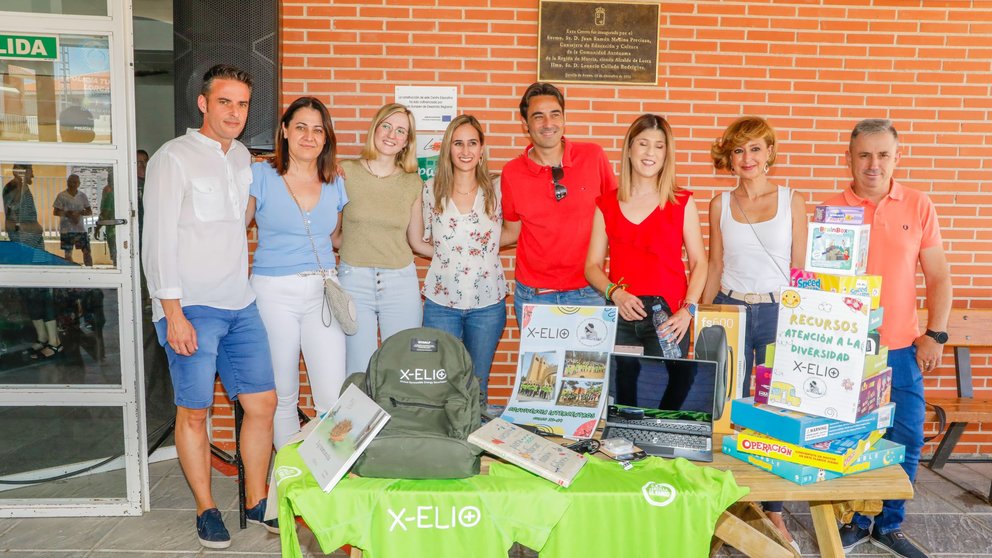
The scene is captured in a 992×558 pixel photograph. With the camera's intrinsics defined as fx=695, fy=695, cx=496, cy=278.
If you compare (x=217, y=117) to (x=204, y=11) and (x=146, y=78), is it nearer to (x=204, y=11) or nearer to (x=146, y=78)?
(x=204, y=11)

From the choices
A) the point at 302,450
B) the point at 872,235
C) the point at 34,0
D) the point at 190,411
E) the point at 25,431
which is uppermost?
the point at 34,0

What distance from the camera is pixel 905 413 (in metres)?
2.92

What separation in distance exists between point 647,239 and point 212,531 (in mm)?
2165

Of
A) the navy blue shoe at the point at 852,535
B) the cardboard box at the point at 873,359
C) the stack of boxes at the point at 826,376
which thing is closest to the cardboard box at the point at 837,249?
the stack of boxes at the point at 826,376

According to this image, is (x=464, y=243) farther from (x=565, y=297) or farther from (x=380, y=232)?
(x=565, y=297)

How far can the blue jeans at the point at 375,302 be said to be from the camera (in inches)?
121

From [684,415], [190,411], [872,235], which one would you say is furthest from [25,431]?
[872,235]

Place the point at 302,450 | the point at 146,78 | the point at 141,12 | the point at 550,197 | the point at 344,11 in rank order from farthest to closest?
the point at 146,78, the point at 141,12, the point at 344,11, the point at 550,197, the point at 302,450

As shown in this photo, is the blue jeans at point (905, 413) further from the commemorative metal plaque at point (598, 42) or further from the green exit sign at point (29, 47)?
the green exit sign at point (29, 47)

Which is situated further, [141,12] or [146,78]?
[146,78]

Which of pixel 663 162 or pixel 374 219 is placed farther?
pixel 374 219

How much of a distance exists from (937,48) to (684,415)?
3.01 meters

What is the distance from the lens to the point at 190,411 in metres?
2.85

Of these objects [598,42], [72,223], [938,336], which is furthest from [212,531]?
[938,336]
